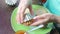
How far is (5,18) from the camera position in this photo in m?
0.80

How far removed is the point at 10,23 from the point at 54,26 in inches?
8.7

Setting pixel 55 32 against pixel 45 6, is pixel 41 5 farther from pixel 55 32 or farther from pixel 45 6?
pixel 55 32

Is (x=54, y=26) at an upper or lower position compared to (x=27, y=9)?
lower

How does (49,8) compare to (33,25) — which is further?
(49,8)

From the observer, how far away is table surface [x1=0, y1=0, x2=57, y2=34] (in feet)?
2.52

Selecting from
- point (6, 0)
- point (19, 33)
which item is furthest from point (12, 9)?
point (19, 33)

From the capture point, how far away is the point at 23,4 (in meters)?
0.72

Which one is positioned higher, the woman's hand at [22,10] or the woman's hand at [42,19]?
the woman's hand at [22,10]

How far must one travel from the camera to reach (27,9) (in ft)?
2.41

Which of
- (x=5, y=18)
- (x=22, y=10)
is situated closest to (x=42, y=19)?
(x=22, y=10)

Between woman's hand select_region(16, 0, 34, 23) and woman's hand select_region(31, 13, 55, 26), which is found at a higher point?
woman's hand select_region(16, 0, 34, 23)

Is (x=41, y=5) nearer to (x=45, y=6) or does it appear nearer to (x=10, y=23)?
(x=45, y=6)

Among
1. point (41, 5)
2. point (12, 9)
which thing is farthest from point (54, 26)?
point (12, 9)

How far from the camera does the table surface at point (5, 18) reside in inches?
30.2
